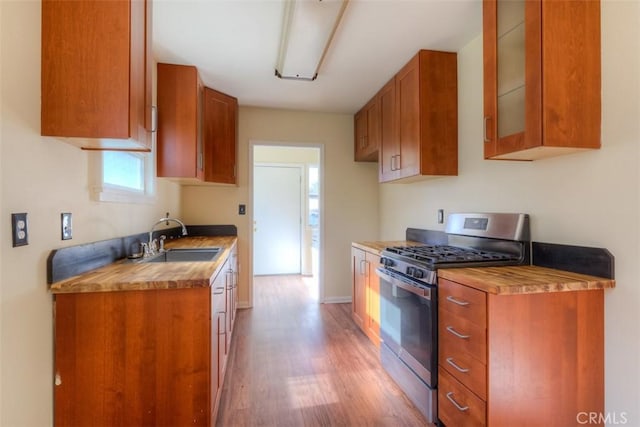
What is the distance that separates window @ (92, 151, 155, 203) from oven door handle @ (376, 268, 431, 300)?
173 centimetres

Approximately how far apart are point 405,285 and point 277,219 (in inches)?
143

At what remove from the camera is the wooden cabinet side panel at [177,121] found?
255 centimetres

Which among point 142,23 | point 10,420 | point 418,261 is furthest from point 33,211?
point 418,261

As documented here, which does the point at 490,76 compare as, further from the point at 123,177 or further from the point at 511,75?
the point at 123,177

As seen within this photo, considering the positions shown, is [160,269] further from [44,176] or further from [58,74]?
[58,74]

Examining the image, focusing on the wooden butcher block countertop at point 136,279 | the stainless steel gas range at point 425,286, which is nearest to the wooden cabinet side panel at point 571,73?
the stainless steel gas range at point 425,286

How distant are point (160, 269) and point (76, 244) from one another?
367 millimetres

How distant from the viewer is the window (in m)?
1.62

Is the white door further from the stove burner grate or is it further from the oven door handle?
the stove burner grate

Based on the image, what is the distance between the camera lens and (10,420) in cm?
102

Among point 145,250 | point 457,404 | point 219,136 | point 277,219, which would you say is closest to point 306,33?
point 219,136

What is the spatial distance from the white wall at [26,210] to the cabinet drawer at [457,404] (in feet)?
5.67

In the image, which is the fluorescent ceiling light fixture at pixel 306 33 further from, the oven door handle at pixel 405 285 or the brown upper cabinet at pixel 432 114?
the oven door handle at pixel 405 285

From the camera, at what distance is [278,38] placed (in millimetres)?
2139
